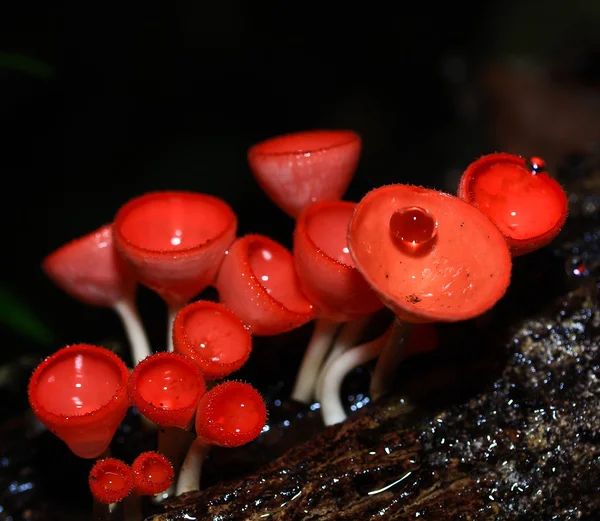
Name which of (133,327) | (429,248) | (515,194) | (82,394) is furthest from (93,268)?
(515,194)

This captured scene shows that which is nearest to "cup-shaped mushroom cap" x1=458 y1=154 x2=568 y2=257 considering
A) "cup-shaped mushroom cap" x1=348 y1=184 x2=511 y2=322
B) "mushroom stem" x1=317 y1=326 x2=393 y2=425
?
"cup-shaped mushroom cap" x1=348 y1=184 x2=511 y2=322

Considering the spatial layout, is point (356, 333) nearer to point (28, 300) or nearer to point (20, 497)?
point (20, 497)

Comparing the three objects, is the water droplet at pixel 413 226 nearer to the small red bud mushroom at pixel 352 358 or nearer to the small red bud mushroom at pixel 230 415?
the small red bud mushroom at pixel 352 358

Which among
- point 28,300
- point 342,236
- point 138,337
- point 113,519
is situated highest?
point 342,236

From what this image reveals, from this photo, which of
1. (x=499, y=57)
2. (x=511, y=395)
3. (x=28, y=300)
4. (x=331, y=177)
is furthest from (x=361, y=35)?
(x=511, y=395)

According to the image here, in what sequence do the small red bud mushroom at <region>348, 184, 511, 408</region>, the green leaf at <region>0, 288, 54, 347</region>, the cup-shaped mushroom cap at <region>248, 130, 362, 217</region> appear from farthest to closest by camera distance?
1. the green leaf at <region>0, 288, 54, 347</region>
2. the cup-shaped mushroom cap at <region>248, 130, 362, 217</region>
3. the small red bud mushroom at <region>348, 184, 511, 408</region>

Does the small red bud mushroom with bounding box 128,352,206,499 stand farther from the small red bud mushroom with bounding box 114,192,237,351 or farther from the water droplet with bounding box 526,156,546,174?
the water droplet with bounding box 526,156,546,174
